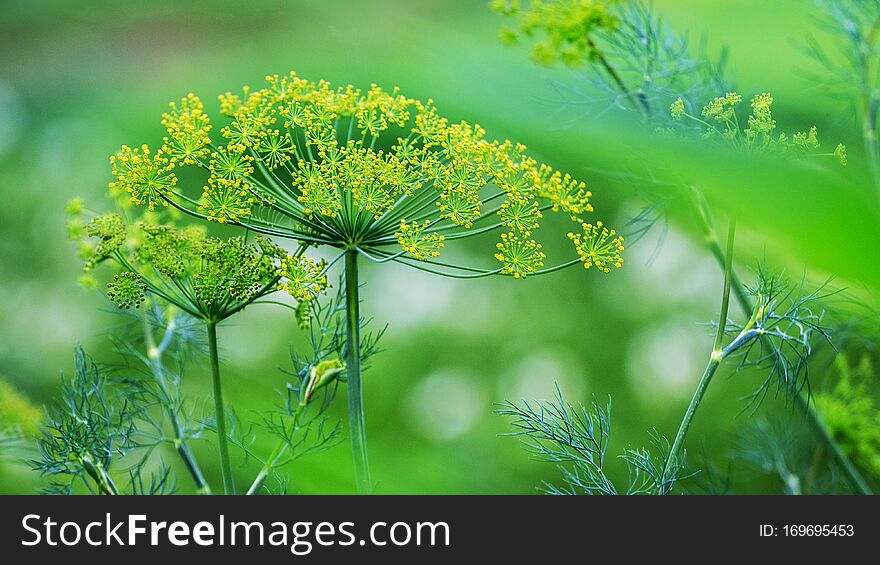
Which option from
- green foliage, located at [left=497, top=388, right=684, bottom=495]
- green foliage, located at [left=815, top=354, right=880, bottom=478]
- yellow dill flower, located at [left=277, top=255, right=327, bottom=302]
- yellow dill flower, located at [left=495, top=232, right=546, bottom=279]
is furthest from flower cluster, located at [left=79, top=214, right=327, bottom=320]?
green foliage, located at [left=815, top=354, right=880, bottom=478]

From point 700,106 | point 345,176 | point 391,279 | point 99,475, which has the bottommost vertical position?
point 99,475

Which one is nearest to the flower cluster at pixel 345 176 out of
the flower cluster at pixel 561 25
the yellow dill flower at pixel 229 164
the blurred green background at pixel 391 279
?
the yellow dill flower at pixel 229 164

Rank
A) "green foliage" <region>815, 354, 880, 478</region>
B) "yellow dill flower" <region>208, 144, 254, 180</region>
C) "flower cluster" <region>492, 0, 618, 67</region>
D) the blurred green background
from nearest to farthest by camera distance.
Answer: "yellow dill flower" <region>208, 144, 254, 180</region> < "flower cluster" <region>492, 0, 618, 67</region> < "green foliage" <region>815, 354, 880, 478</region> < the blurred green background

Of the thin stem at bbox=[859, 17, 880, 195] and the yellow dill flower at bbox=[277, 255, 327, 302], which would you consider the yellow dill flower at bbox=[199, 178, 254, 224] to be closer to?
the yellow dill flower at bbox=[277, 255, 327, 302]

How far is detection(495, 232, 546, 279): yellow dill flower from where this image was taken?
1.76 ft

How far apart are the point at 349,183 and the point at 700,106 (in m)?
0.36

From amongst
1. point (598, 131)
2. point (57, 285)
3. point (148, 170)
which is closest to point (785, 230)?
point (598, 131)

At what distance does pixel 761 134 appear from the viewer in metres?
0.59

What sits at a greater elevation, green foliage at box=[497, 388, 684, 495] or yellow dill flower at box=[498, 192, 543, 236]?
yellow dill flower at box=[498, 192, 543, 236]

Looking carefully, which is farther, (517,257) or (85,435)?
(85,435)

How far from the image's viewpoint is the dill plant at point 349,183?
52 cm

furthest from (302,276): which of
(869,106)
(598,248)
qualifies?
(869,106)

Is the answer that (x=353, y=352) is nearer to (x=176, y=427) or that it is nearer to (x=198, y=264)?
(x=198, y=264)
